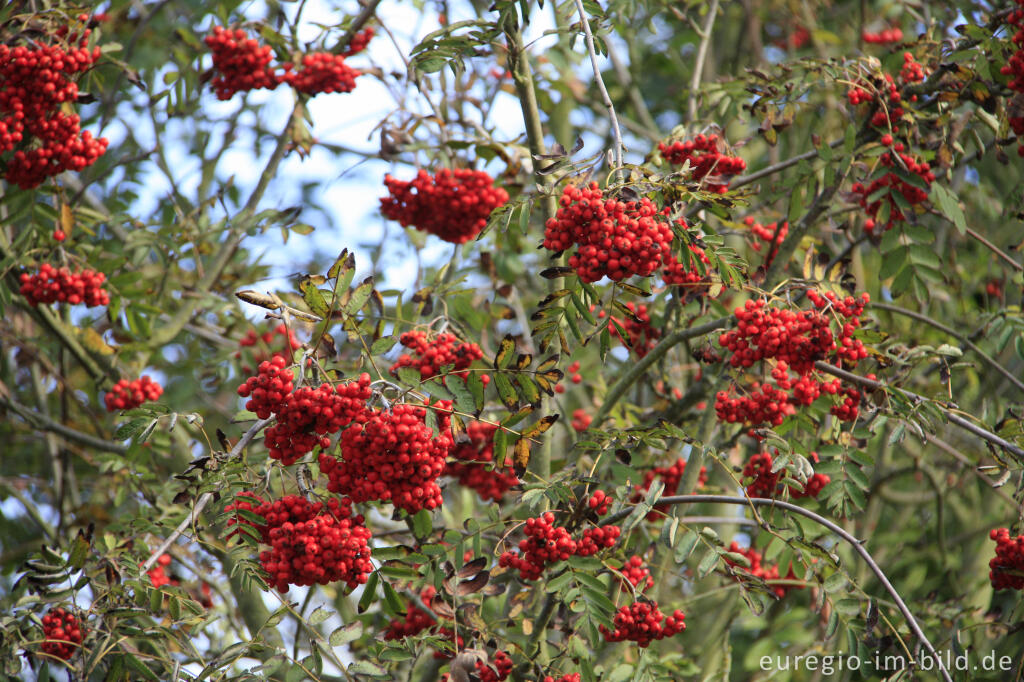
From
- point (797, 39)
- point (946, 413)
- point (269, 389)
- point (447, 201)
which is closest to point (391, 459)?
point (269, 389)

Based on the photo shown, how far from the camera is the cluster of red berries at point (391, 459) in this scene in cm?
274

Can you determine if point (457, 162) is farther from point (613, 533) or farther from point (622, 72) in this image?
point (622, 72)

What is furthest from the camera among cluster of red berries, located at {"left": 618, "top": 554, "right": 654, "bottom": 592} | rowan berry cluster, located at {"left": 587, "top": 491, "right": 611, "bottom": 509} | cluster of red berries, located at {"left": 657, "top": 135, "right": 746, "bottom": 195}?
cluster of red berries, located at {"left": 618, "top": 554, "right": 654, "bottom": 592}

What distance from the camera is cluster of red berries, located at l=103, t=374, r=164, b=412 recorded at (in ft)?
15.4

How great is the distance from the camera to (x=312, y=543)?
280 cm

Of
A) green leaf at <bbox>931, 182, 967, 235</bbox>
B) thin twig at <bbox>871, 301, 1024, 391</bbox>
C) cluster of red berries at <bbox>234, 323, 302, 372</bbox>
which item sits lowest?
thin twig at <bbox>871, 301, 1024, 391</bbox>

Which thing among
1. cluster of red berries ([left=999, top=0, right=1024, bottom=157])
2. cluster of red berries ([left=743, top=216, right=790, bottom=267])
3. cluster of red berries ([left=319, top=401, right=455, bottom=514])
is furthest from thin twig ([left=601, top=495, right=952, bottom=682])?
cluster of red berries ([left=999, top=0, right=1024, bottom=157])

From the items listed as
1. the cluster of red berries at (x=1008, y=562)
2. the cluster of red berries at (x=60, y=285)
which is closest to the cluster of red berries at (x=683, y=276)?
the cluster of red berries at (x=1008, y=562)

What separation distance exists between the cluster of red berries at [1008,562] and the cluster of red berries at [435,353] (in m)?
2.05

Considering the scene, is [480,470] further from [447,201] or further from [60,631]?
[60,631]

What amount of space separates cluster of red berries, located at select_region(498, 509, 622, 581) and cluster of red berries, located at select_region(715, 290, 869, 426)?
0.76 metres

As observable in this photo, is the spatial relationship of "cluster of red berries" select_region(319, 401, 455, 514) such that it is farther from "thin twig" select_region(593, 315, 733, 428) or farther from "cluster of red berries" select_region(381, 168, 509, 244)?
"cluster of red berries" select_region(381, 168, 509, 244)

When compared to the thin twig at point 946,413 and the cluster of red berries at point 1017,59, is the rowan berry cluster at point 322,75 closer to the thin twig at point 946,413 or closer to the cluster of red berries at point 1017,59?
the thin twig at point 946,413

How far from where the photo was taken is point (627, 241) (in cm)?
271
